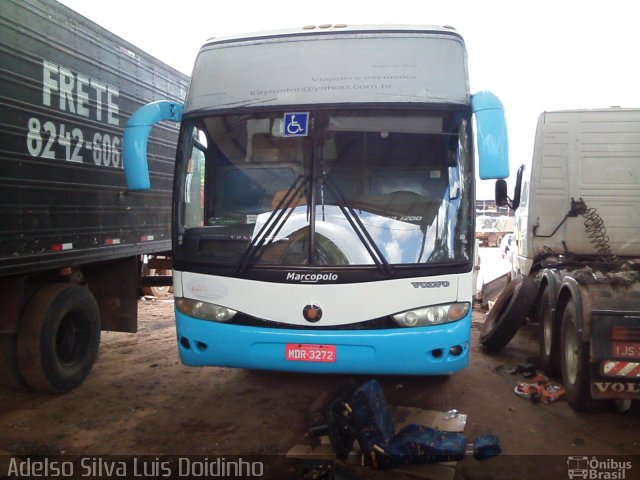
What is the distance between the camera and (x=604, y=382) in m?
4.04

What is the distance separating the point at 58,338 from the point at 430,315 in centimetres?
363

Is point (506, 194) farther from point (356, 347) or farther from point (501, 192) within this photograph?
point (356, 347)

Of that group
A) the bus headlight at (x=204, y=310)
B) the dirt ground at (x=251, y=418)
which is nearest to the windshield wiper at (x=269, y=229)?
the bus headlight at (x=204, y=310)

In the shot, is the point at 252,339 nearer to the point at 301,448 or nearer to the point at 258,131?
the point at 301,448

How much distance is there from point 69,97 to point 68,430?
286 centimetres

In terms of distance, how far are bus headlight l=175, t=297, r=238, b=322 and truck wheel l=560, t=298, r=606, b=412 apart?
111 inches

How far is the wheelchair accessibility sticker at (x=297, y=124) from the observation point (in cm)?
404

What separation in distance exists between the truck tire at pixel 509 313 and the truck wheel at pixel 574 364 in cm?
78

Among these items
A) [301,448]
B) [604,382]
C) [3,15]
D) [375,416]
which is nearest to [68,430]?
[301,448]

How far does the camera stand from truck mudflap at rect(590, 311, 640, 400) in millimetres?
3963

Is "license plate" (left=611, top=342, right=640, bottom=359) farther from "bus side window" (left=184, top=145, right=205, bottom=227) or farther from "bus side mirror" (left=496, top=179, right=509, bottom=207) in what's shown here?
"bus side window" (left=184, top=145, right=205, bottom=227)

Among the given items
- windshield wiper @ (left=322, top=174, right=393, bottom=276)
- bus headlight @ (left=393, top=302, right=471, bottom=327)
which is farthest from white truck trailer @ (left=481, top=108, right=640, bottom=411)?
windshield wiper @ (left=322, top=174, right=393, bottom=276)

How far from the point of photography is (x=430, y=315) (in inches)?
153

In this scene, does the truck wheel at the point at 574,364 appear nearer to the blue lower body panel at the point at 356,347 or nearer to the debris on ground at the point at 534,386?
the debris on ground at the point at 534,386
